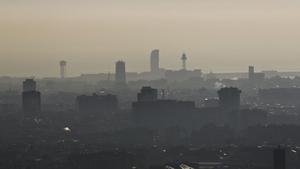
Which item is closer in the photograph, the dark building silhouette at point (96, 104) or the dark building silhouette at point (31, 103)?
the dark building silhouette at point (31, 103)

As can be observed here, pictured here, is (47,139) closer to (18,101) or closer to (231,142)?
(231,142)

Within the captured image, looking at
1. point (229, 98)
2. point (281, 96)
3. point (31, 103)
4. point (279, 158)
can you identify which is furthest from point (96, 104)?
point (279, 158)

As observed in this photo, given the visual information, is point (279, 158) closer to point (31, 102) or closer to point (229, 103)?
point (229, 103)

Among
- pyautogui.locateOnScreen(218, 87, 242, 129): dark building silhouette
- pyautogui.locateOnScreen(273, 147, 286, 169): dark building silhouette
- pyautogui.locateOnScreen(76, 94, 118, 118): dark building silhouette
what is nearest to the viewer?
pyautogui.locateOnScreen(273, 147, 286, 169): dark building silhouette

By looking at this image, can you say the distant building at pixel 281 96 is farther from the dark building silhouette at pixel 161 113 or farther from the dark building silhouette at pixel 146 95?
the dark building silhouette at pixel 161 113

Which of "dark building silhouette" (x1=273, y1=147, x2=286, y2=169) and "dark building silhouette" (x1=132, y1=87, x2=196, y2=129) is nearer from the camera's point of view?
"dark building silhouette" (x1=273, y1=147, x2=286, y2=169)

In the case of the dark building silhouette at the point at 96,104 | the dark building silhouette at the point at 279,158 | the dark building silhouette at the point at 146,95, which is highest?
the dark building silhouette at the point at 146,95

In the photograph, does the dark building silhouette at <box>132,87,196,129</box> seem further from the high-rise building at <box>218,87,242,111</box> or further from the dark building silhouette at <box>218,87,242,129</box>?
the high-rise building at <box>218,87,242,111</box>

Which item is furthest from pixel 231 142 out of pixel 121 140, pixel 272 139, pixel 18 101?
pixel 18 101

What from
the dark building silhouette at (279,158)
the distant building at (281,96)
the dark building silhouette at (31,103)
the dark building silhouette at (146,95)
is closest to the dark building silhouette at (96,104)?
the dark building silhouette at (31,103)

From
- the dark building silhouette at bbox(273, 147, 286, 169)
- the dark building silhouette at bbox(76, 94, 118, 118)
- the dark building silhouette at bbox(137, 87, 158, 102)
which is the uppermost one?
the dark building silhouette at bbox(137, 87, 158, 102)

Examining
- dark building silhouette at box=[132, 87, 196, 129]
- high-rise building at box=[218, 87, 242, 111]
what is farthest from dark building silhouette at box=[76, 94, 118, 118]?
high-rise building at box=[218, 87, 242, 111]

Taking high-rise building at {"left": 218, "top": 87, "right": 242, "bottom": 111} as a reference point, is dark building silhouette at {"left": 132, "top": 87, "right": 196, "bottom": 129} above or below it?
below
